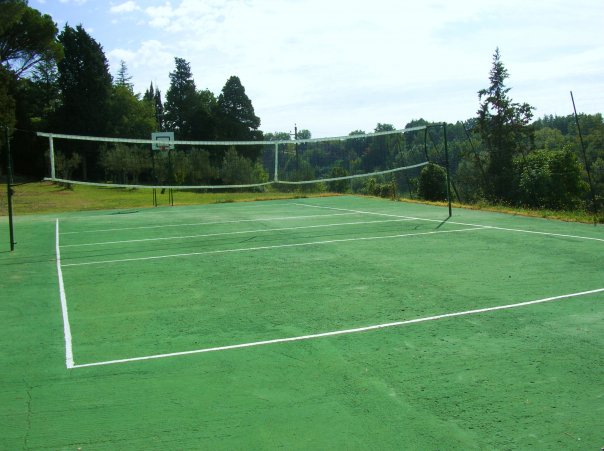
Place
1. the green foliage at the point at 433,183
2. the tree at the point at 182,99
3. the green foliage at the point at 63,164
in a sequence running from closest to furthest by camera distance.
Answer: the green foliage at the point at 433,183 < the green foliage at the point at 63,164 < the tree at the point at 182,99

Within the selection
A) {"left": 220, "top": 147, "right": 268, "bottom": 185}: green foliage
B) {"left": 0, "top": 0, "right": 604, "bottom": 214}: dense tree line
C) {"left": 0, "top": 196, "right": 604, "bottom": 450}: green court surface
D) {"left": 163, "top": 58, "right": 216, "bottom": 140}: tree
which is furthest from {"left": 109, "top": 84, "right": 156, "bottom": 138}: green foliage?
{"left": 0, "top": 196, "right": 604, "bottom": 450}: green court surface

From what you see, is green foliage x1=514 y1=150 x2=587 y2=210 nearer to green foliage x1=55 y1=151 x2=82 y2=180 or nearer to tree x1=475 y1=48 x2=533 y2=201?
tree x1=475 y1=48 x2=533 y2=201

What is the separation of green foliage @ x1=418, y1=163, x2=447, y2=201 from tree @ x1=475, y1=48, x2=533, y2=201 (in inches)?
516

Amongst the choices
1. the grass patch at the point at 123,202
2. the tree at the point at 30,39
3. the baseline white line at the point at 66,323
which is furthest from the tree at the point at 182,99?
the baseline white line at the point at 66,323

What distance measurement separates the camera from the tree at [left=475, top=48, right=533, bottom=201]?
5038 cm

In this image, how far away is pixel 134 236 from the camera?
15.2 metres

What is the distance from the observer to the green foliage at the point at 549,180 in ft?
141

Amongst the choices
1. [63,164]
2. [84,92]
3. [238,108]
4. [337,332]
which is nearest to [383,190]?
[63,164]

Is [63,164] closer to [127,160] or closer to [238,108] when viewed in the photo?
[127,160]

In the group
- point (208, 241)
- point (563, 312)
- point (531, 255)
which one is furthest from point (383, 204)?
point (563, 312)

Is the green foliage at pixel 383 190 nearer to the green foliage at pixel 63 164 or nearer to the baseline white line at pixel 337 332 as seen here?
the baseline white line at pixel 337 332

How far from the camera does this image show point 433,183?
38.1 metres

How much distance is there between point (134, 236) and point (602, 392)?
12676 mm

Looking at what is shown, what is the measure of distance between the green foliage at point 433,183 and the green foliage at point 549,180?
Result: 744cm
